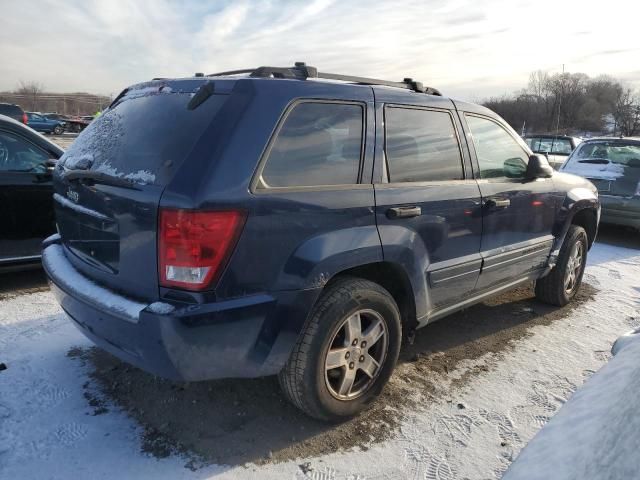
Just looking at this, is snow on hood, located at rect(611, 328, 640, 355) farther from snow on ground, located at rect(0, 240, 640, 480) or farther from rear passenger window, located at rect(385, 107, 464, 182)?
rear passenger window, located at rect(385, 107, 464, 182)

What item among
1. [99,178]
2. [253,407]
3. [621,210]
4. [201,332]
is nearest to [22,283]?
[99,178]

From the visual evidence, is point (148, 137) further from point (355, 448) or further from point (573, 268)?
point (573, 268)

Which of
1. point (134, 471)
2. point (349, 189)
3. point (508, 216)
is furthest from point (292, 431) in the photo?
point (508, 216)

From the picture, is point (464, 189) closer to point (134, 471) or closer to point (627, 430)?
point (627, 430)

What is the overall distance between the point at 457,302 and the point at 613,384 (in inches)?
77.1

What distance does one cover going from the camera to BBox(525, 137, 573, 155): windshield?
541 inches

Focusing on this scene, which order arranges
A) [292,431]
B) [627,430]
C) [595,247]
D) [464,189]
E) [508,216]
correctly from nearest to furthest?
[627,430], [292,431], [464,189], [508,216], [595,247]

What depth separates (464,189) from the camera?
3.34 metres

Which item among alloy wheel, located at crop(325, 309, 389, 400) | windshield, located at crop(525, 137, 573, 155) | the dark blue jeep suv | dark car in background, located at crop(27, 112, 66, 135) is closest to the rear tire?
the dark blue jeep suv

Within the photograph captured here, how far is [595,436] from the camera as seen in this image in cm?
135

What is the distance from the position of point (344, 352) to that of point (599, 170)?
Result: 7.23 meters

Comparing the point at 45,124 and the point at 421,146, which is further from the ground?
the point at 45,124

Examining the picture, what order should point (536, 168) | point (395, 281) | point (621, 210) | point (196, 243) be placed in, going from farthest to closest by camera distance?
point (621, 210) < point (536, 168) < point (395, 281) < point (196, 243)

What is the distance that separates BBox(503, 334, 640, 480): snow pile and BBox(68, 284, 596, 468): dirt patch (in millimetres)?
1346
